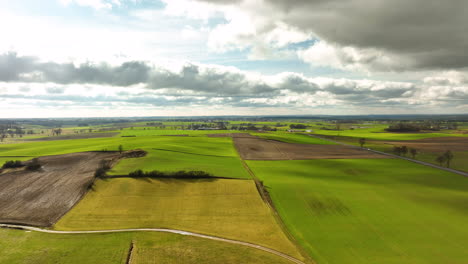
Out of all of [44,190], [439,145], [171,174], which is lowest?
[44,190]

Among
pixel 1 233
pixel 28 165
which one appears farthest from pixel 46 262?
pixel 28 165

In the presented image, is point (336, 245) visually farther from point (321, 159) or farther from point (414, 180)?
point (321, 159)

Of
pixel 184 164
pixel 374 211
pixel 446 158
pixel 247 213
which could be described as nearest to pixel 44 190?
pixel 184 164

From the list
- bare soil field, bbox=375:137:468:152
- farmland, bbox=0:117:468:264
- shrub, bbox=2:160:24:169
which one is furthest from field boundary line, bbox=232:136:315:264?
bare soil field, bbox=375:137:468:152

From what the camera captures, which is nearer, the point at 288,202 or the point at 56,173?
the point at 288,202

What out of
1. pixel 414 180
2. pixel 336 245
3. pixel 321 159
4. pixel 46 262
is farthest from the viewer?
pixel 321 159

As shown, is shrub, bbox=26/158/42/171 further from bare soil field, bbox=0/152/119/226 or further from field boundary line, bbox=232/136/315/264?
field boundary line, bbox=232/136/315/264

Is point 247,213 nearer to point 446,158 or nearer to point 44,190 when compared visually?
point 44,190
